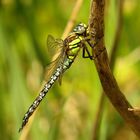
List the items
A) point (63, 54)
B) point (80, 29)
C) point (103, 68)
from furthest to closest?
point (63, 54), point (80, 29), point (103, 68)

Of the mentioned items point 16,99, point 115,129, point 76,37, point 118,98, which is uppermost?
point 76,37

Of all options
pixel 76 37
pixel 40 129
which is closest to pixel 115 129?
pixel 40 129

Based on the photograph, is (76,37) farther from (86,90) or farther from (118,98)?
(86,90)

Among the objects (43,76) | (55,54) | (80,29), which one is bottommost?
(43,76)

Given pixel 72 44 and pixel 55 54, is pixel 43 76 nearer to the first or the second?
pixel 55 54

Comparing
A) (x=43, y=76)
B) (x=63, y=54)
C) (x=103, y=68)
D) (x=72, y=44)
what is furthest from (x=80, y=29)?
(x=43, y=76)

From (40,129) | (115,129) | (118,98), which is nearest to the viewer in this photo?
(118,98)
